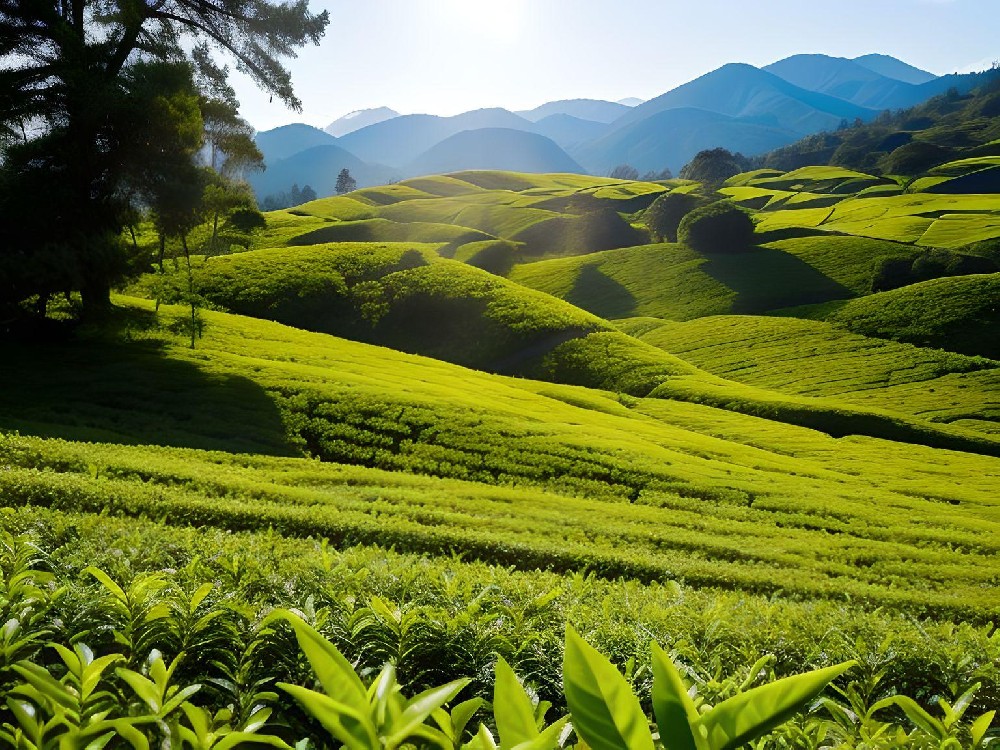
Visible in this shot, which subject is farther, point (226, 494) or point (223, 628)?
point (226, 494)

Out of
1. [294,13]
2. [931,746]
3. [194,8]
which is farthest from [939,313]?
[931,746]

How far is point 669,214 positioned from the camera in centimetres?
10812

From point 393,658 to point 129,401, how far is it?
21.7 metres

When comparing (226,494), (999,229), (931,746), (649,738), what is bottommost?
(226,494)

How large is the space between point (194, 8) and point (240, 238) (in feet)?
46.9

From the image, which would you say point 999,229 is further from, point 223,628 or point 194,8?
point 223,628

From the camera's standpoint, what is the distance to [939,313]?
205ft

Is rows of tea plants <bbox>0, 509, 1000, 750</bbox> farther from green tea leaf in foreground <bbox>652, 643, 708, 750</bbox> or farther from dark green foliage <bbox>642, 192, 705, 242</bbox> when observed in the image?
dark green foliage <bbox>642, 192, 705, 242</bbox>

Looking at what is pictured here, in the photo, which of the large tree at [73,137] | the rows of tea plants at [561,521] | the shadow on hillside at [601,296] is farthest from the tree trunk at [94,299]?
the shadow on hillside at [601,296]

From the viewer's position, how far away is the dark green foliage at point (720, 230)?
9238cm

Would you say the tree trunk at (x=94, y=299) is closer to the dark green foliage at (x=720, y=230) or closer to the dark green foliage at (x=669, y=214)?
the dark green foliage at (x=720, y=230)

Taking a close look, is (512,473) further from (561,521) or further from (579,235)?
(579,235)

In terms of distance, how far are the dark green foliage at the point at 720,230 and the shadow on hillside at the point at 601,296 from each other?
16265 mm

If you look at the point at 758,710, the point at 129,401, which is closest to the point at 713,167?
the point at 129,401
